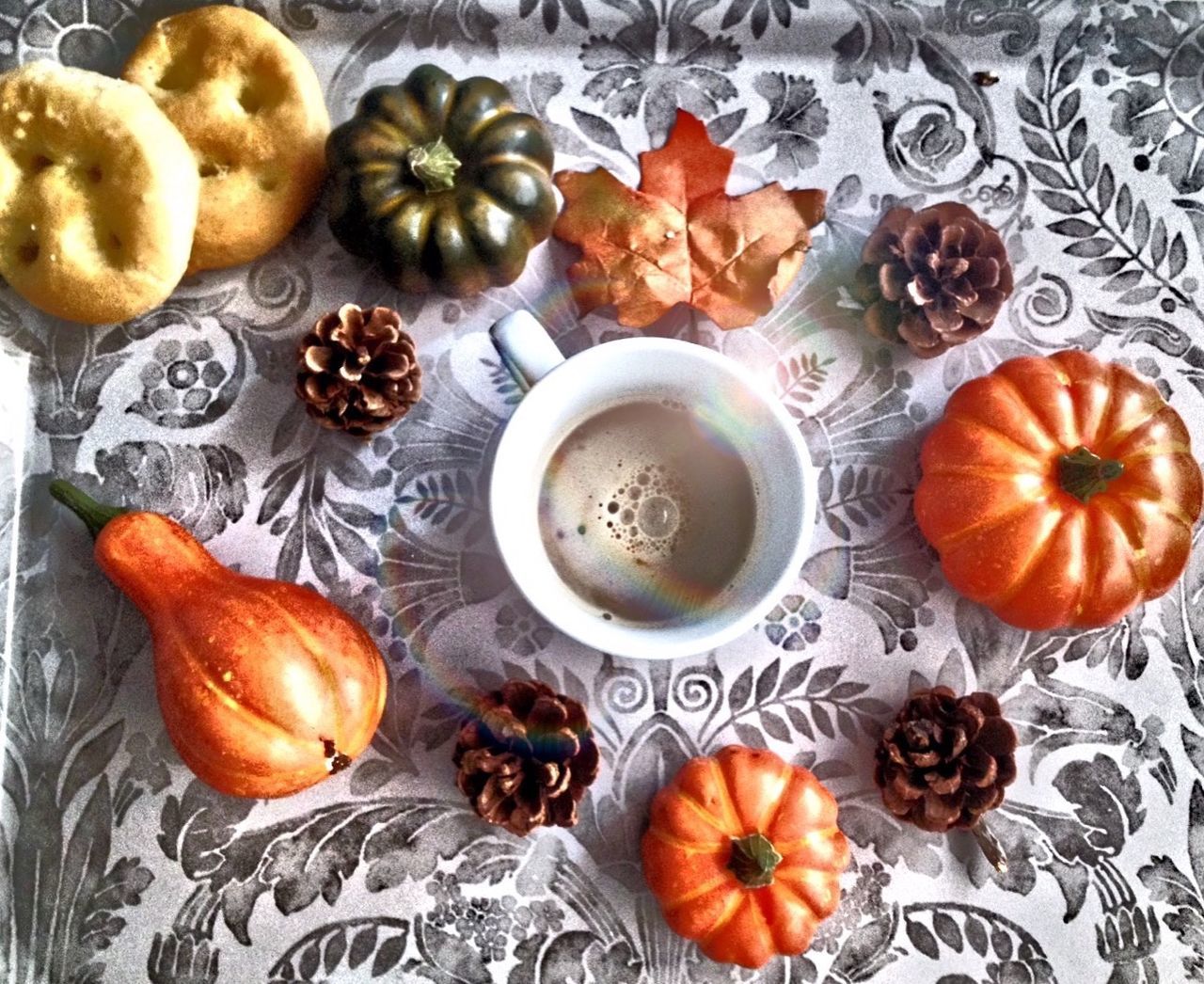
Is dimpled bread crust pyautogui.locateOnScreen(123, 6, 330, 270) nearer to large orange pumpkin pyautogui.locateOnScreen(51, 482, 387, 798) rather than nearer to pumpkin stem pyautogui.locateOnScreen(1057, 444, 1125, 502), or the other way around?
large orange pumpkin pyautogui.locateOnScreen(51, 482, 387, 798)

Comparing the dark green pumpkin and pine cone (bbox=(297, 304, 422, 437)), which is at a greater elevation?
the dark green pumpkin

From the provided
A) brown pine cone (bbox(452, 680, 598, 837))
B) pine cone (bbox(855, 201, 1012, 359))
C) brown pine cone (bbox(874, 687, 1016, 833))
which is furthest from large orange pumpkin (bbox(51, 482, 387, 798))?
pine cone (bbox(855, 201, 1012, 359))

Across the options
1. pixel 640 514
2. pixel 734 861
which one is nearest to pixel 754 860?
pixel 734 861

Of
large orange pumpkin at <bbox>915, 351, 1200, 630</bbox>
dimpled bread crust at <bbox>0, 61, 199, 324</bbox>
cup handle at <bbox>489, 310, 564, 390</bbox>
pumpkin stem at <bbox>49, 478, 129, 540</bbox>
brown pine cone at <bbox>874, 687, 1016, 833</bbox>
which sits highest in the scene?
dimpled bread crust at <bbox>0, 61, 199, 324</bbox>

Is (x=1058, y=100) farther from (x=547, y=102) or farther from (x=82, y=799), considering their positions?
(x=82, y=799)

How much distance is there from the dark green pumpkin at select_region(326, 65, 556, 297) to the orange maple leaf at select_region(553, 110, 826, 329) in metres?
0.07

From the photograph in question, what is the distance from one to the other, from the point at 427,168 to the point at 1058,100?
0.66 metres

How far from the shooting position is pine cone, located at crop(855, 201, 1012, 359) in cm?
96

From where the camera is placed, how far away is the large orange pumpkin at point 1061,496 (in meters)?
0.90

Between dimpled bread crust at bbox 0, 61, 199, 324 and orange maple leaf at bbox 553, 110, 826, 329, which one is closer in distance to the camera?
dimpled bread crust at bbox 0, 61, 199, 324

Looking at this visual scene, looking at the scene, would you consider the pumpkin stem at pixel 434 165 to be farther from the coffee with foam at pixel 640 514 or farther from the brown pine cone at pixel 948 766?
the brown pine cone at pixel 948 766

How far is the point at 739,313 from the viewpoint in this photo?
3.27ft

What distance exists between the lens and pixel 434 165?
0.89 meters

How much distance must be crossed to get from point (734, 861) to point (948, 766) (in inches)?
8.7
